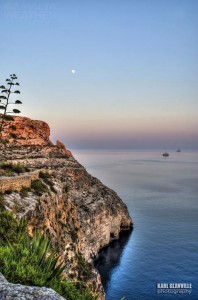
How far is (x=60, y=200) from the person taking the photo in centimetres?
2692

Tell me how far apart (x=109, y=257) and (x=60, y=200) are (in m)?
41.0

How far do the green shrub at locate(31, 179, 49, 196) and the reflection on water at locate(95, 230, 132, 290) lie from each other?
99.0 ft

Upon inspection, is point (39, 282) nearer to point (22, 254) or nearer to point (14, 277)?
point (14, 277)

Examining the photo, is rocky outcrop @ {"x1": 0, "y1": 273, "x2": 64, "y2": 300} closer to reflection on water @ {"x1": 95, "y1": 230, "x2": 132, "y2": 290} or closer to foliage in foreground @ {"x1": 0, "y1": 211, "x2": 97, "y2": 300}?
foliage in foreground @ {"x1": 0, "y1": 211, "x2": 97, "y2": 300}

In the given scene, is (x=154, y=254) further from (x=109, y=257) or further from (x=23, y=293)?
(x=23, y=293)

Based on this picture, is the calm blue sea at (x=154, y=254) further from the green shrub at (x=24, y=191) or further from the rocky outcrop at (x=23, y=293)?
the rocky outcrop at (x=23, y=293)

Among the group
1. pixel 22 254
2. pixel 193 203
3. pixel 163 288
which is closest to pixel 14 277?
pixel 22 254

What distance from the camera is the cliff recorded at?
67.5 feet

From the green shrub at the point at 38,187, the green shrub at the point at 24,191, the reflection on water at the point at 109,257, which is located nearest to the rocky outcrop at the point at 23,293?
the green shrub at the point at 24,191

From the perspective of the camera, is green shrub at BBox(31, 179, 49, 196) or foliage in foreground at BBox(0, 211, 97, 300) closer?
foliage in foreground at BBox(0, 211, 97, 300)

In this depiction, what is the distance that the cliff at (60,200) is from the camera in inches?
810

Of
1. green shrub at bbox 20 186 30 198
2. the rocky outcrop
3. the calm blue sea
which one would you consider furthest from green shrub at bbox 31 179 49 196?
the calm blue sea

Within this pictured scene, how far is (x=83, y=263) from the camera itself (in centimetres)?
2538

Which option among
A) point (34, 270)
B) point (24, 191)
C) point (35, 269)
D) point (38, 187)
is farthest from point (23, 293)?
point (38, 187)
